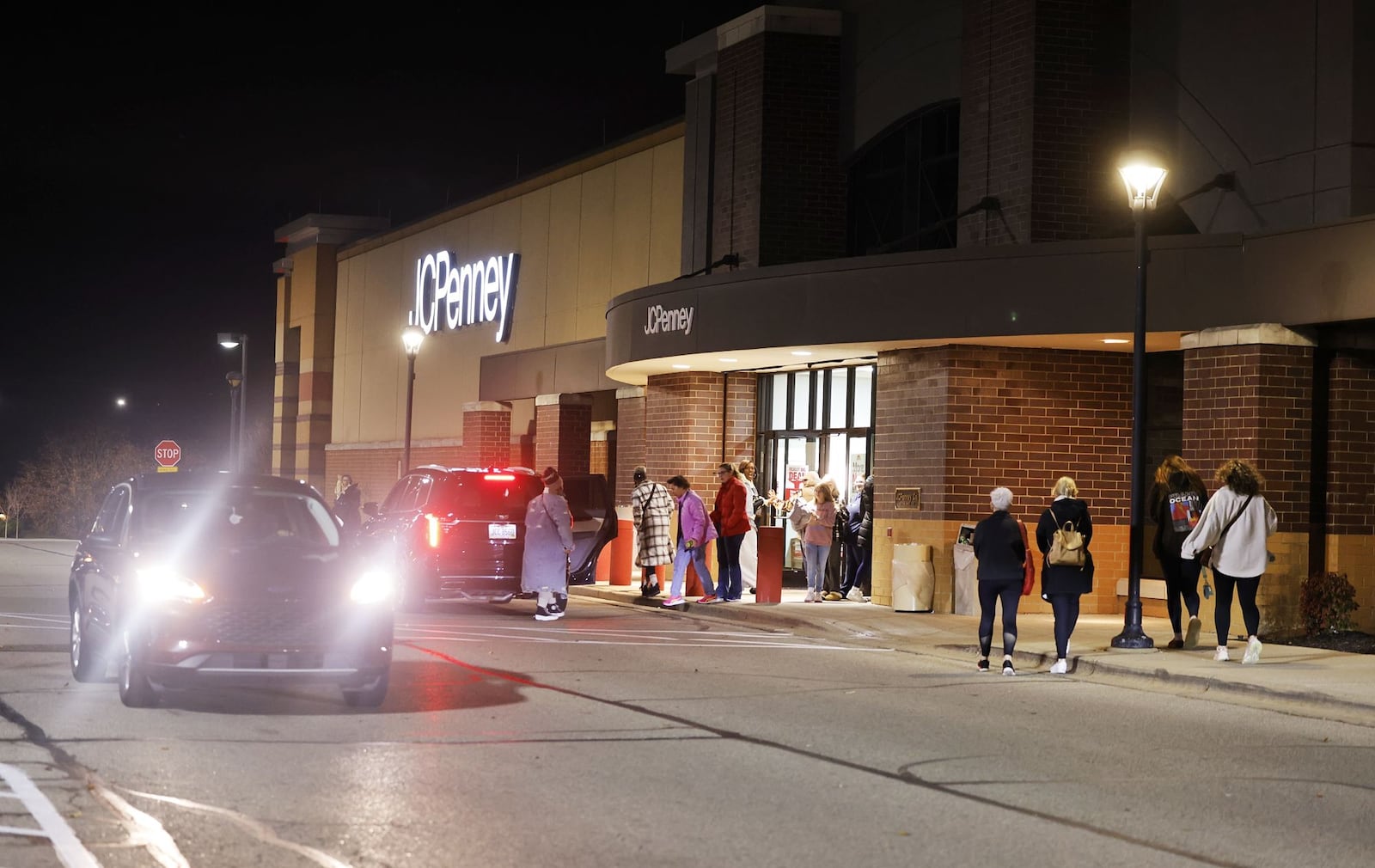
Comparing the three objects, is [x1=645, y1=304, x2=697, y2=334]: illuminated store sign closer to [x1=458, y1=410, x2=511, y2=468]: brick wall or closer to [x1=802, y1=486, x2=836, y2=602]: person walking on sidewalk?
[x1=802, y1=486, x2=836, y2=602]: person walking on sidewalk

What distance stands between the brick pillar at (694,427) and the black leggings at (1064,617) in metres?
12.4

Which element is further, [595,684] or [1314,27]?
[1314,27]

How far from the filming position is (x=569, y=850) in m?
6.99

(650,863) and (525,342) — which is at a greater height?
(525,342)

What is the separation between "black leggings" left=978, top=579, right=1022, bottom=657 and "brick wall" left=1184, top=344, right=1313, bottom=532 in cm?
464

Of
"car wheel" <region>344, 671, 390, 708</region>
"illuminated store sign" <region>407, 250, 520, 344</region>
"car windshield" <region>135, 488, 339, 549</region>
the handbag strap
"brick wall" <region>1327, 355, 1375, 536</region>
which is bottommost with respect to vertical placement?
"car wheel" <region>344, 671, 390, 708</region>

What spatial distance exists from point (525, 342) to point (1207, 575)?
19547 mm

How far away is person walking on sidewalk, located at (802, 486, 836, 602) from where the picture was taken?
72.7 ft

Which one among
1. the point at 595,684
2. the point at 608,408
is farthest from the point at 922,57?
the point at 595,684

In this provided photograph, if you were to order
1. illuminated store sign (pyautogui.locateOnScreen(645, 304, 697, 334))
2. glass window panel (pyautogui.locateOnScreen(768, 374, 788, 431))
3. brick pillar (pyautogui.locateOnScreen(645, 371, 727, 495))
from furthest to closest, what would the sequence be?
brick pillar (pyautogui.locateOnScreen(645, 371, 727, 495)) < glass window panel (pyautogui.locateOnScreen(768, 374, 788, 431)) < illuminated store sign (pyautogui.locateOnScreen(645, 304, 697, 334))

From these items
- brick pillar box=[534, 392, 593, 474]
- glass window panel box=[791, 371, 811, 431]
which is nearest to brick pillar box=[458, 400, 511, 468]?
brick pillar box=[534, 392, 593, 474]

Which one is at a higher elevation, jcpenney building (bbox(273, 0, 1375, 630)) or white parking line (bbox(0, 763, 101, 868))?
jcpenney building (bbox(273, 0, 1375, 630))

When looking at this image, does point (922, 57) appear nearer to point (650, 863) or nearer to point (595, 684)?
point (595, 684)

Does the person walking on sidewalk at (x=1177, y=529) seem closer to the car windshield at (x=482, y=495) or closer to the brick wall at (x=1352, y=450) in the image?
the brick wall at (x=1352, y=450)
